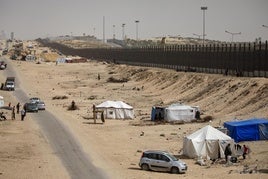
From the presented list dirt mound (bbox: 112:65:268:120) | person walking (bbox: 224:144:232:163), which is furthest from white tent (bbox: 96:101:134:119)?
person walking (bbox: 224:144:232:163)

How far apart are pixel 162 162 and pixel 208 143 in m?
4.36

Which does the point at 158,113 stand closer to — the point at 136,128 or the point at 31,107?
the point at 136,128

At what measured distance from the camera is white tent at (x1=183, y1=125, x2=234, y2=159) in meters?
32.5

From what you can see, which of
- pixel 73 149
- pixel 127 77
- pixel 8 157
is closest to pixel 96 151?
pixel 73 149

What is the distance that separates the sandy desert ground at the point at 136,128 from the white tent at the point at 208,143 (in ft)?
3.15

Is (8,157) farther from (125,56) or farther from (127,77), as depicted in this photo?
(125,56)

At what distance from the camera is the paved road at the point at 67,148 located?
29.5 metres

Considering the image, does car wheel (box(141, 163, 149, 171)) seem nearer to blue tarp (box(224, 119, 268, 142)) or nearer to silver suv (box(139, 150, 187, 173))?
silver suv (box(139, 150, 187, 173))

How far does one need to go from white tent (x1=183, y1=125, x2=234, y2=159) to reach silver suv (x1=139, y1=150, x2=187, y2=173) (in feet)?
11.9

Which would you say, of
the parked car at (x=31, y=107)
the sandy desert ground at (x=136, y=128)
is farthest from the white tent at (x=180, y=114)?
the parked car at (x=31, y=107)

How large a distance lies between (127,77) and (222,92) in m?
49.1

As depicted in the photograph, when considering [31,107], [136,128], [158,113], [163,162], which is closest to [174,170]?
[163,162]

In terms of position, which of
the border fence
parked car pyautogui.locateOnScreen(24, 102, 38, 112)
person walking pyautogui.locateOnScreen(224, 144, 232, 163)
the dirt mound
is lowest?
person walking pyautogui.locateOnScreen(224, 144, 232, 163)

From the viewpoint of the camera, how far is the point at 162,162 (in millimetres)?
29438
